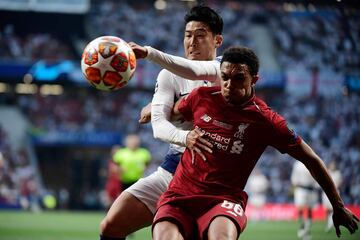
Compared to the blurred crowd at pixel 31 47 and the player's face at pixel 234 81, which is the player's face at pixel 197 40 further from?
the blurred crowd at pixel 31 47

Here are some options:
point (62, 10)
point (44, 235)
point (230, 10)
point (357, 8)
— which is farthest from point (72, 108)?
point (357, 8)

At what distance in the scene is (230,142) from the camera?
4402 millimetres

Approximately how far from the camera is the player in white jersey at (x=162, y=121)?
16.3 feet

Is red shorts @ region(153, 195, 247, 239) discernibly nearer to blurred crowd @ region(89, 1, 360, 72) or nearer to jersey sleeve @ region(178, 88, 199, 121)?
jersey sleeve @ region(178, 88, 199, 121)

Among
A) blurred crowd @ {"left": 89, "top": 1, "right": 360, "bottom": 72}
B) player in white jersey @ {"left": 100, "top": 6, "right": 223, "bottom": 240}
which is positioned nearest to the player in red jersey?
player in white jersey @ {"left": 100, "top": 6, "right": 223, "bottom": 240}

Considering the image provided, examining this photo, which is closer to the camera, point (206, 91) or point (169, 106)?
point (206, 91)

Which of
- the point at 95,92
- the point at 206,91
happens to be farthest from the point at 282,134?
the point at 95,92

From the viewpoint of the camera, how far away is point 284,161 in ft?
91.4

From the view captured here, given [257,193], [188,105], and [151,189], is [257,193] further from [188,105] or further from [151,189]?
[188,105]

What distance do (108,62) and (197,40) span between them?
3.05 feet

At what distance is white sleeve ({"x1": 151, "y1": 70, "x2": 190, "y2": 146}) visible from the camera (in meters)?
4.60

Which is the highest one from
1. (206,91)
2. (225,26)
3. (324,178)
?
(225,26)

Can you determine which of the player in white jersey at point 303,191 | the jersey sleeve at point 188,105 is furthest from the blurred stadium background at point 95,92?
the jersey sleeve at point 188,105

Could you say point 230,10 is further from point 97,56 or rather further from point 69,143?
point 97,56
